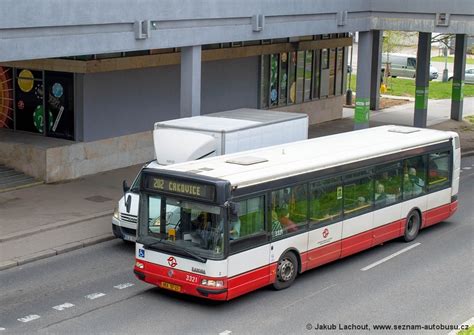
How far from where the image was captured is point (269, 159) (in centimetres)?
1653

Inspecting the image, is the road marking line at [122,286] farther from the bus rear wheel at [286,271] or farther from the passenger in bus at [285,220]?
the passenger in bus at [285,220]

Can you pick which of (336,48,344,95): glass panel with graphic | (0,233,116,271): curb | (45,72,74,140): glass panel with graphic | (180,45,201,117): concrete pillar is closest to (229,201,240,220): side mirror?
(0,233,116,271): curb

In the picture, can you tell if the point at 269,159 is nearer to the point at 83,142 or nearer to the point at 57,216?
the point at 57,216

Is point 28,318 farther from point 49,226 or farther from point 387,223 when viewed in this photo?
point 387,223

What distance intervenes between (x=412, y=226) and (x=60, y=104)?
1099 cm

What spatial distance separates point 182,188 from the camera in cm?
1476

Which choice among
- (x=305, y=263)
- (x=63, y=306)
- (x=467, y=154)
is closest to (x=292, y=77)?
(x=467, y=154)

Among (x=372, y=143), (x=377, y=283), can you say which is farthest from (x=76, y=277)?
(x=372, y=143)

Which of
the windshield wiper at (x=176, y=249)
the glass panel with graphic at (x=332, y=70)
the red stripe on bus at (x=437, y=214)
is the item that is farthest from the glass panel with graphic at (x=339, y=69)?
the windshield wiper at (x=176, y=249)

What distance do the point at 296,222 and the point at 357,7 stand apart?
49.6ft

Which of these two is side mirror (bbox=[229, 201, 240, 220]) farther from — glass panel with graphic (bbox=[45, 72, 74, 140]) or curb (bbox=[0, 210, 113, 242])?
glass panel with graphic (bbox=[45, 72, 74, 140])

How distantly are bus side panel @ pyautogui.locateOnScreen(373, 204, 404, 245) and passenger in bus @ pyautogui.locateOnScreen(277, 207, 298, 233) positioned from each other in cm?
297

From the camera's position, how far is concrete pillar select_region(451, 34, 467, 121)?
128ft

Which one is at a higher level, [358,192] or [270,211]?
[270,211]
